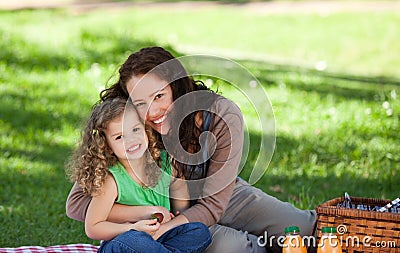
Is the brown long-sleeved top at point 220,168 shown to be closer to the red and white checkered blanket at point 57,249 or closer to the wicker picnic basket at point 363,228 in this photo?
the wicker picnic basket at point 363,228

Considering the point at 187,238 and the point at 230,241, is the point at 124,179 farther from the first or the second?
the point at 230,241

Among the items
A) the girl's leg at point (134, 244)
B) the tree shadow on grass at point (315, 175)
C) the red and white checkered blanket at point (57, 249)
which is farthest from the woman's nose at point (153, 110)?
the tree shadow on grass at point (315, 175)

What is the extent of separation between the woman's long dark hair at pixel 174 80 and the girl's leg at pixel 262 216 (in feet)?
1.24

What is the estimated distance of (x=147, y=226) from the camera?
10.7 feet

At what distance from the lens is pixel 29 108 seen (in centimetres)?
696

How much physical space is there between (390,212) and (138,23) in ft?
32.5

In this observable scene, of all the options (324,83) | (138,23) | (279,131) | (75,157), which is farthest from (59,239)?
(138,23)

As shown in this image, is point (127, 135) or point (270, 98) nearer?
point (127, 135)

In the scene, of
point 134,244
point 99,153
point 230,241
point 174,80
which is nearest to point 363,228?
point 230,241

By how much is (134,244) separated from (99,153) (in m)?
0.46

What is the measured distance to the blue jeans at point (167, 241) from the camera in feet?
10.4

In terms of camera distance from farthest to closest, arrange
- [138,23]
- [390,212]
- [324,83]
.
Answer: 1. [138,23]
2. [324,83]
3. [390,212]

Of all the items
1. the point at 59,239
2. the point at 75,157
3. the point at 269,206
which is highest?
the point at 75,157

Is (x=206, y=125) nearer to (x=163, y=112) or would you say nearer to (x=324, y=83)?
(x=163, y=112)
